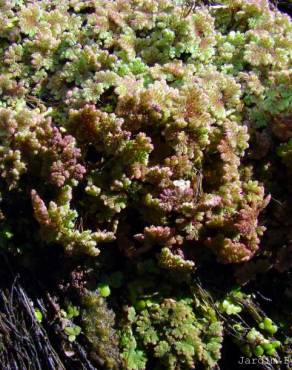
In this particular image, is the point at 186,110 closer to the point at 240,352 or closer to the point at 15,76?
the point at 15,76

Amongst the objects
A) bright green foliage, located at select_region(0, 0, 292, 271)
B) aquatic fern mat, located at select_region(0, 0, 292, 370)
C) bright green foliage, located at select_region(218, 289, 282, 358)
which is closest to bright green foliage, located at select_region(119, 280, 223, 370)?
aquatic fern mat, located at select_region(0, 0, 292, 370)

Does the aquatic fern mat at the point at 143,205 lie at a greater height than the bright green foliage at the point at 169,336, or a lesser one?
greater

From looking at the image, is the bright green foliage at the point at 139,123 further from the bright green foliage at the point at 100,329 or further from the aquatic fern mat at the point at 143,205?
the bright green foliage at the point at 100,329

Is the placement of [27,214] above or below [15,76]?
below

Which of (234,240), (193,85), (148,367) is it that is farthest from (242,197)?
(148,367)

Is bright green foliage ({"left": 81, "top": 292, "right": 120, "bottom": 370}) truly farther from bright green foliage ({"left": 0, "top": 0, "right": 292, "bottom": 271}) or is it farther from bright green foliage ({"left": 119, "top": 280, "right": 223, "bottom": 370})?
bright green foliage ({"left": 0, "top": 0, "right": 292, "bottom": 271})

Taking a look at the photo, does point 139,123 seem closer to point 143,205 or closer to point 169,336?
point 143,205

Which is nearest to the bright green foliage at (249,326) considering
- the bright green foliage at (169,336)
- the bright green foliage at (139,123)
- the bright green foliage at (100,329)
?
the bright green foliage at (169,336)

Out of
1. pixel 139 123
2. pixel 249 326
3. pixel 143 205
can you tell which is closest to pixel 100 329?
pixel 143 205
